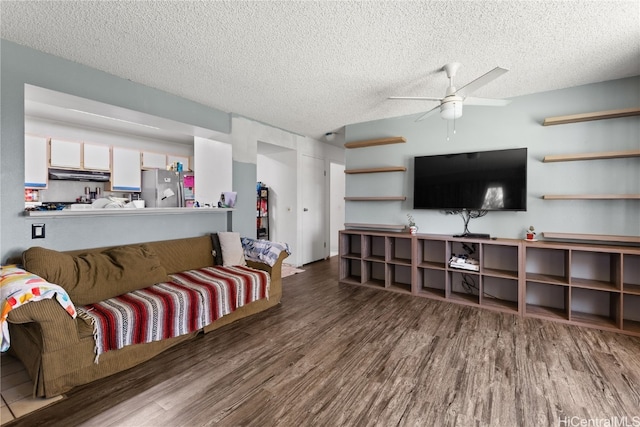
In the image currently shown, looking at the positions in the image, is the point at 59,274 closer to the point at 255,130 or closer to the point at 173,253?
the point at 173,253

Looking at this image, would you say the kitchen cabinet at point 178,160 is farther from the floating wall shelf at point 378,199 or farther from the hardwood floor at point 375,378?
the hardwood floor at point 375,378

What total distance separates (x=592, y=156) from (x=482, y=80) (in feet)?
5.24

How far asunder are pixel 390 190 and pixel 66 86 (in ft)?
12.5

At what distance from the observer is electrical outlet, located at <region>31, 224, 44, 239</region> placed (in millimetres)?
2317

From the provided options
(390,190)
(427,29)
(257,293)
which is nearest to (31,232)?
(257,293)

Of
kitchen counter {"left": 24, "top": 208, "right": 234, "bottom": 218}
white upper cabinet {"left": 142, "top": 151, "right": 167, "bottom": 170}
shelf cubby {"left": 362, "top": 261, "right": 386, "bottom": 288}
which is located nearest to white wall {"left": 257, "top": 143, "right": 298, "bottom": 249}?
shelf cubby {"left": 362, "top": 261, "right": 386, "bottom": 288}

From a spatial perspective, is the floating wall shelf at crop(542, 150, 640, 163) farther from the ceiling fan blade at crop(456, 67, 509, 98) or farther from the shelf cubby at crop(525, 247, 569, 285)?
the ceiling fan blade at crop(456, 67, 509, 98)

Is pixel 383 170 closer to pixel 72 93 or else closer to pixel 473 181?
pixel 473 181

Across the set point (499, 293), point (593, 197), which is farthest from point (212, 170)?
point (593, 197)

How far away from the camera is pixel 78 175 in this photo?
14.9ft

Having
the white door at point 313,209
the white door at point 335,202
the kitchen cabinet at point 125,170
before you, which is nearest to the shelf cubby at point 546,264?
the white door at point 313,209

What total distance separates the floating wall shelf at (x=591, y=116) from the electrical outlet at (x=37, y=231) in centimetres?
495

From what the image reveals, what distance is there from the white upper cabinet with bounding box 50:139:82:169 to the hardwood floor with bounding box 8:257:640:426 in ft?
13.0

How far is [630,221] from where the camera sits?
2820 mm
